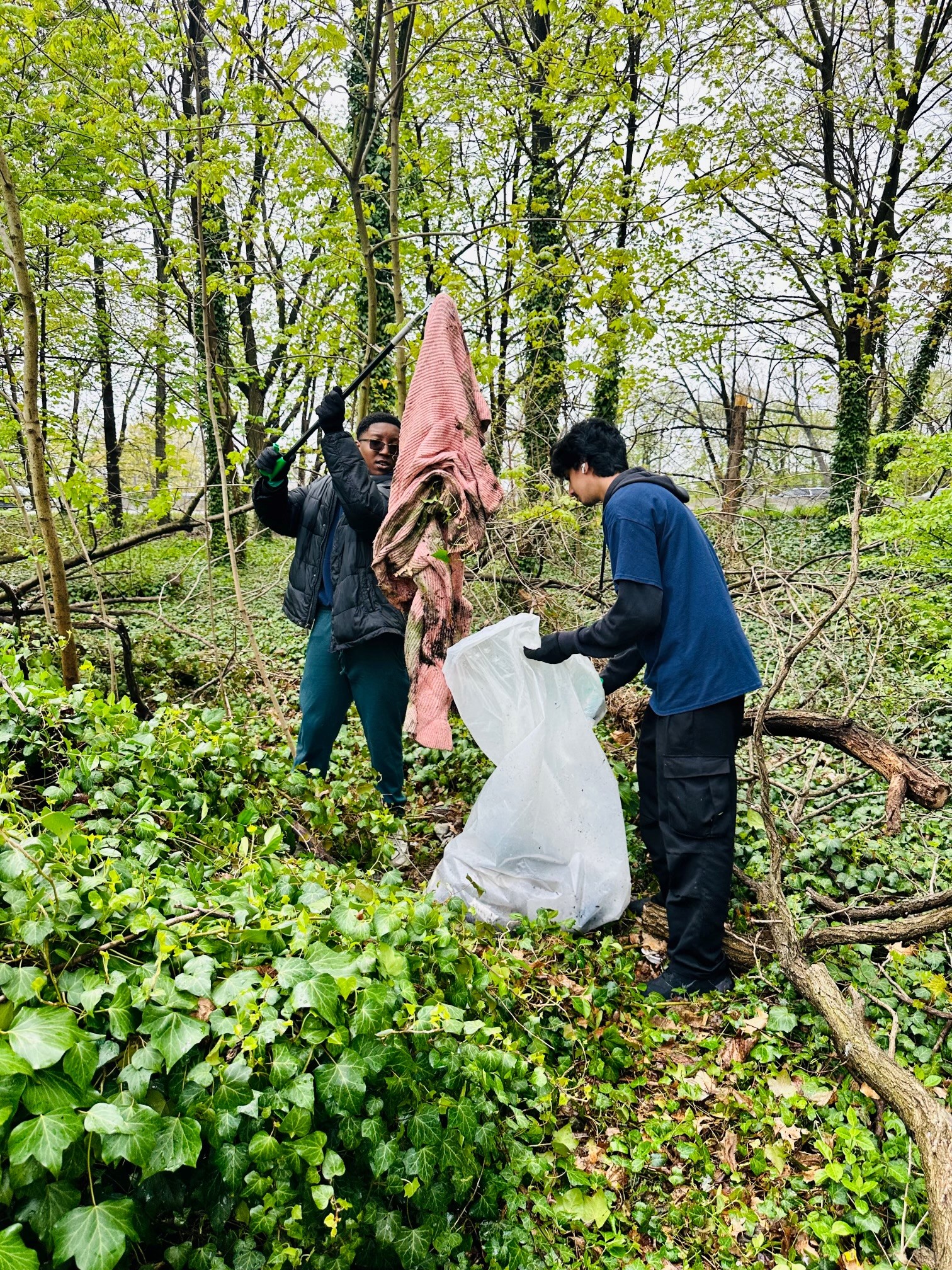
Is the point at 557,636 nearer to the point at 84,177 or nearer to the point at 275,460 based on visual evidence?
the point at 275,460

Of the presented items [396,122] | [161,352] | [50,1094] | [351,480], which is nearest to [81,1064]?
[50,1094]

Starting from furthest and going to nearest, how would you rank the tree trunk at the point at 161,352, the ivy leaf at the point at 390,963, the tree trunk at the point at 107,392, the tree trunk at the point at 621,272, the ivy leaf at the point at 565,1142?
the tree trunk at the point at 107,392 < the tree trunk at the point at 161,352 < the tree trunk at the point at 621,272 < the ivy leaf at the point at 565,1142 < the ivy leaf at the point at 390,963

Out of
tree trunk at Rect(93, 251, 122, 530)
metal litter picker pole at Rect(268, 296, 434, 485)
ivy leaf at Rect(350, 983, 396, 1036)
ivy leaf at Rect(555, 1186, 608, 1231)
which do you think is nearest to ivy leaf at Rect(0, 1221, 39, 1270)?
ivy leaf at Rect(350, 983, 396, 1036)

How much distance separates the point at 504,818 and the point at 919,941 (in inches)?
62.3

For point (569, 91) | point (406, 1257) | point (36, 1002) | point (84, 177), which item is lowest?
point (406, 1257)

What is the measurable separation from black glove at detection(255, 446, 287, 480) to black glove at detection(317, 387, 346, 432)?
0.30 m

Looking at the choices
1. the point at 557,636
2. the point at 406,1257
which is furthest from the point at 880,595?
the point at 406,1257

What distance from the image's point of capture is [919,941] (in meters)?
2.60

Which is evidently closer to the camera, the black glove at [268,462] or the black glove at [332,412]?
the black glove at [332,412]

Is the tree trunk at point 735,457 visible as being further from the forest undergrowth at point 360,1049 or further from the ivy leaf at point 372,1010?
the ivy leaf at point 372,1010

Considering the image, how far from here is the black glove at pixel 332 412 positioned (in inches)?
107

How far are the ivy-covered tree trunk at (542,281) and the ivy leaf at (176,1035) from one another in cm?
415

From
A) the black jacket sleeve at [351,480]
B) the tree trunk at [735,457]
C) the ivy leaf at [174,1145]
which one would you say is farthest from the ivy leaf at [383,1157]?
the tree trunk at [735,457]

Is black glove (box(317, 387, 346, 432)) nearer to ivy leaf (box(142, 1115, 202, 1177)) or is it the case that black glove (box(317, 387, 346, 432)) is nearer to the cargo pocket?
the cargo pocket
